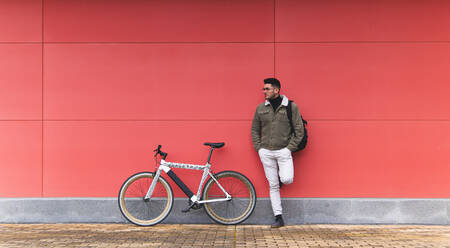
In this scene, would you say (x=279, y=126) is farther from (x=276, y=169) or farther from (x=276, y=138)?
(x=276, y=169)

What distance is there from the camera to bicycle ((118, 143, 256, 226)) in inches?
287

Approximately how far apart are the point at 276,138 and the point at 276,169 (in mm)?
527

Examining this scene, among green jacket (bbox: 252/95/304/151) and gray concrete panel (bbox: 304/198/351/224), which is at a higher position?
green jacket (bbox: 252/95/304/151)

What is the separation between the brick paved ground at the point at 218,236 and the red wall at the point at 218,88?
2.31ft

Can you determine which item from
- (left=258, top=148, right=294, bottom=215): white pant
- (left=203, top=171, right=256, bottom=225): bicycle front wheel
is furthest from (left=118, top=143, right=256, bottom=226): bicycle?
(left=258, top=148, right=294, bottom=215): white pant

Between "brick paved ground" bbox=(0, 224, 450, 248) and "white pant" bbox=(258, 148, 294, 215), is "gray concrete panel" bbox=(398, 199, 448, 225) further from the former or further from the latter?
"white pant" bbox=(258, 148, 294, 215)

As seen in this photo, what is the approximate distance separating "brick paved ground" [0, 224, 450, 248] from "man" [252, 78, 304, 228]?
686mm

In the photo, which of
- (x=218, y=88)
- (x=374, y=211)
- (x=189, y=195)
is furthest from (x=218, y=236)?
(x=374, y=211)

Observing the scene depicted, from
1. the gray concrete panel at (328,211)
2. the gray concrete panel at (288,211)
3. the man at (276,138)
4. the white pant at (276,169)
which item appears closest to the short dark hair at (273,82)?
the man at (276,138)

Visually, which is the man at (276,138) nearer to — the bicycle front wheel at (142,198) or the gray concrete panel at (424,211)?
the bicycle front wheel at (142,198)

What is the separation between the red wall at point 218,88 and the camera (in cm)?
754

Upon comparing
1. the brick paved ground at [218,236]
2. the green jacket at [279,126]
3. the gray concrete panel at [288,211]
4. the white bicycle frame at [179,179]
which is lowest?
the brick paved ground at [218,236]

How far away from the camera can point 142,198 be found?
7.43m

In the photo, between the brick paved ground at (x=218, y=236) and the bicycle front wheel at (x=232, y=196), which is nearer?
the brick paved ground at (x=218, y=236)
